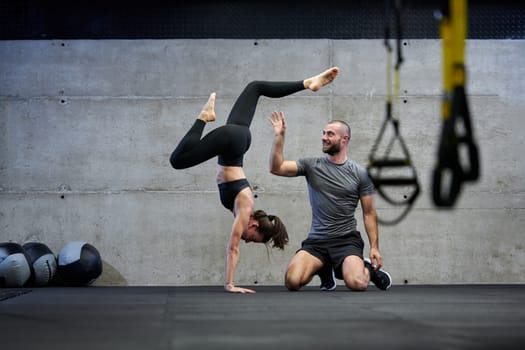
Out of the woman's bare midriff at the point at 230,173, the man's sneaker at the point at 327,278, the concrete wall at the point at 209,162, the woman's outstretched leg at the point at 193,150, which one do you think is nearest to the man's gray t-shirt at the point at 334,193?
the man's sneaker at the point at 327,278

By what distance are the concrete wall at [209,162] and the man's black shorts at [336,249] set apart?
126 cm

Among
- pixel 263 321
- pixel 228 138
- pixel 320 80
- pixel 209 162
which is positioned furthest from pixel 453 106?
pixel 209 162

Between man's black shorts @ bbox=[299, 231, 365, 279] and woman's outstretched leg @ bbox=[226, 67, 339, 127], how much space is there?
3.28ft

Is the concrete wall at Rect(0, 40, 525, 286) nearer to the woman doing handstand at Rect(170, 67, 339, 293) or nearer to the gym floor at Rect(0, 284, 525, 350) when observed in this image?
the woman doing handstand at Rect(170, 67, 339, 293)

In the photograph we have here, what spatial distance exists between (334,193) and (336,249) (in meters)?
0.40

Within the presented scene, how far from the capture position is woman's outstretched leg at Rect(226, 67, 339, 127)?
5.11 m

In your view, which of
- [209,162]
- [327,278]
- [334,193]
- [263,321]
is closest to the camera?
[263,321]

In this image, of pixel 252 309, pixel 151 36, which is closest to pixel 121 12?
pixel 151 36

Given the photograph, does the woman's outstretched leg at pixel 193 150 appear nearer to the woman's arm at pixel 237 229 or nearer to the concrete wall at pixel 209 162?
the woman's arm at pixel 237 229

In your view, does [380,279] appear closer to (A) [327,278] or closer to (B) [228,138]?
(A) [327,278]

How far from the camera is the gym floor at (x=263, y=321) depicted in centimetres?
251

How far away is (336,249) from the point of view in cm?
527

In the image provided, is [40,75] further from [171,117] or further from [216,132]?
[216,132]

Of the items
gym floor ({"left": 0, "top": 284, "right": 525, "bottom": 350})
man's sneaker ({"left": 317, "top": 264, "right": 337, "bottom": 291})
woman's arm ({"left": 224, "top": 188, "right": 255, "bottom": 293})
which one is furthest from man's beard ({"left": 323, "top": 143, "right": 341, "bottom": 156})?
gym floor ({"left": 0, "top": 284, "right": 525, "bottom": 350})
